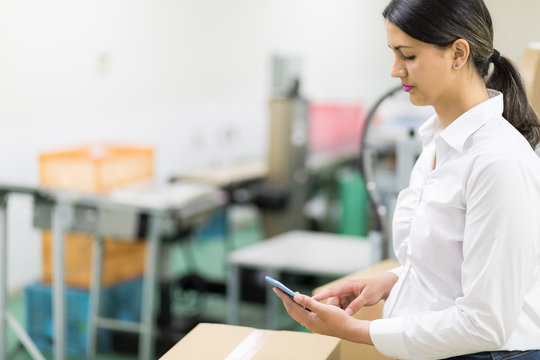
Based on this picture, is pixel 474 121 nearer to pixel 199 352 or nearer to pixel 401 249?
pixel 401 249

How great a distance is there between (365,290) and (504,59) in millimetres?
519

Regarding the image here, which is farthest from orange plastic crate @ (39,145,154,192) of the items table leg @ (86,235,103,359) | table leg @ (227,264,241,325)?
table leg @ (227,264,241,325)

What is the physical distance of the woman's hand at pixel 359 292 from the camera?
4.56 feet

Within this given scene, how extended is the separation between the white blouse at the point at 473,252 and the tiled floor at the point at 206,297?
2.32m

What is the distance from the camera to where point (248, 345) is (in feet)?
4.45

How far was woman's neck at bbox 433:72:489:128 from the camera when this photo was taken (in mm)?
1137

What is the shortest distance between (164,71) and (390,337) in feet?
13.3

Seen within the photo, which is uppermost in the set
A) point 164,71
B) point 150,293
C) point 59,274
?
point 164,71

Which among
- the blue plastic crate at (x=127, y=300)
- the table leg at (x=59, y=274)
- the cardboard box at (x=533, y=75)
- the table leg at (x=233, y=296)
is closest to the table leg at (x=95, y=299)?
the blue plastic crate at (x=127, y=300)

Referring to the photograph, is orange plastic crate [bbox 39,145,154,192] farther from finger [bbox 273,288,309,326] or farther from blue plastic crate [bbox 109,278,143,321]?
finger [bbox 273,288,309,326]

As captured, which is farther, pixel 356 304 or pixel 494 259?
pixel 356 304

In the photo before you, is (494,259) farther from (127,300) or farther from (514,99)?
(127,300)

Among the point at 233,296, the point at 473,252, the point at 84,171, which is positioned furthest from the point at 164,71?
the point at 473,252

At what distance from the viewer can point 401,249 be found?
4.41 ft
